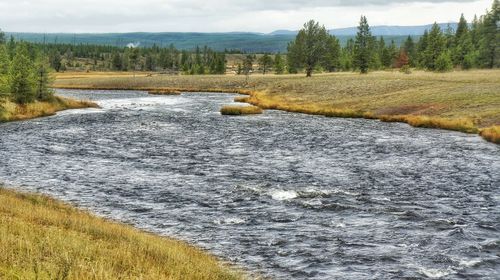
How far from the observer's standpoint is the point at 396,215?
20.2m

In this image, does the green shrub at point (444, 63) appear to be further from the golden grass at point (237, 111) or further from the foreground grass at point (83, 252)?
the foreground grass at point (83, 252)

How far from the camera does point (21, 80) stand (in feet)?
203

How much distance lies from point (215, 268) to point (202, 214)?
700 cm

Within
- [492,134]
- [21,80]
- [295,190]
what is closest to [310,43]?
[21,80]

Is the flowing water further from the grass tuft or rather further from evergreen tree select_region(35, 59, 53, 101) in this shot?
evergreen tree select_region(35, 59, 53, 101)

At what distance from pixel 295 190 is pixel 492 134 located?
2505 centimetres

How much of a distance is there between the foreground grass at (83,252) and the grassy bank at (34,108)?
42548 mm

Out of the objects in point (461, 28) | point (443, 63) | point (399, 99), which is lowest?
point (399, 99)

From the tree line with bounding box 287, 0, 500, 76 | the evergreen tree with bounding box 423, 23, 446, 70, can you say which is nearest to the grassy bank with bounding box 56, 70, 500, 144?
the tree line with bounding box 287, 0, 500, 76

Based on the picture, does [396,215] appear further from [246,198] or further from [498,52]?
[498,52]

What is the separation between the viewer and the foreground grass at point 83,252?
1034 cm

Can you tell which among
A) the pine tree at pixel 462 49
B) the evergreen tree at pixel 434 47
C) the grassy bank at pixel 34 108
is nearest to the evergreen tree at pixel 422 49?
the evergreen tree at pixel 434 47

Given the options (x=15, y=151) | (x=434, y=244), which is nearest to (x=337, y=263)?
(x=434, y=244)

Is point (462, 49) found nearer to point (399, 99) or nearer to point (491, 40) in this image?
point (491, 40)
